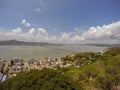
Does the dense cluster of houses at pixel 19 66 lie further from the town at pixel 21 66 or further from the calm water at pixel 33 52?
the calm water at pixel 33 52

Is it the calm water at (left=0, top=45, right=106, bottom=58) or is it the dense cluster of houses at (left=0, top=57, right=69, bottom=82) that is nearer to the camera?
the dense cluster of houses at (left=0, top=57, right=69, bottom=82)

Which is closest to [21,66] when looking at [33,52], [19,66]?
[19,66]

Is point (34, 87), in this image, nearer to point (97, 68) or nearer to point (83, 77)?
point (83, 77)

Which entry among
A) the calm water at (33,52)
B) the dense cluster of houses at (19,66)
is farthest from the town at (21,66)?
the calm water at (33,52)

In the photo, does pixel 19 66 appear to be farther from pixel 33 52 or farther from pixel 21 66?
pixel 33 52

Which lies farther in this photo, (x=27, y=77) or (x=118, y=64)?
(x=118, y=64)

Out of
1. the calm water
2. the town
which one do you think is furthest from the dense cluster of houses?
the calm water

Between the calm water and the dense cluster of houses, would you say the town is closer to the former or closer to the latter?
the dense cluster of houses

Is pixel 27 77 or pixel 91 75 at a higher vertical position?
pixel 27 77

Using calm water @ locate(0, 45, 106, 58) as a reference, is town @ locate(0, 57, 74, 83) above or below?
above

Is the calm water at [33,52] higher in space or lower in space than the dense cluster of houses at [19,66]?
lower

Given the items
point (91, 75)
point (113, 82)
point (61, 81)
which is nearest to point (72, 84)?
point (61, 81)
